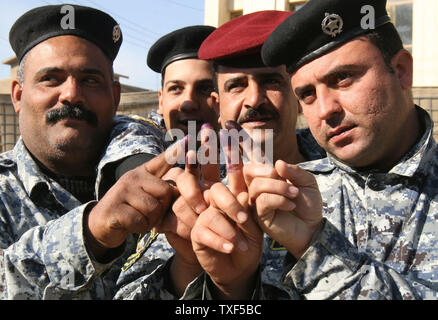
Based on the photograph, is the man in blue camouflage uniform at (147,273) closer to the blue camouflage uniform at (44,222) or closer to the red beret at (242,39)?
the blue camouflage uniform at (44,222)

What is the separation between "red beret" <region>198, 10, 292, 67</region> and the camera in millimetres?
2920

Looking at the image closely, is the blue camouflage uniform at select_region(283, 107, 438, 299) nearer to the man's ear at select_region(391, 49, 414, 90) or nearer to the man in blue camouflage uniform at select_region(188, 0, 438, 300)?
the man in blue camouflage uniform at select_region(188, 0, 438, 300)

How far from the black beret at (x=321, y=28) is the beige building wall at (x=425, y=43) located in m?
7.15

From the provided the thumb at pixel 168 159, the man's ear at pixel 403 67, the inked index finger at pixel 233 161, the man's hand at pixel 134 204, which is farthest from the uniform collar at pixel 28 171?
the man's ear at pixel 403 67

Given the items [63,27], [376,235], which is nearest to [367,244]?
[376,235]

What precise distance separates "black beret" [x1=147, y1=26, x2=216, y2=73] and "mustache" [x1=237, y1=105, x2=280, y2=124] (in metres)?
1.25

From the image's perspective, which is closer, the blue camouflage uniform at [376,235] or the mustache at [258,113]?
the blue camouflage uniform at [376,235]

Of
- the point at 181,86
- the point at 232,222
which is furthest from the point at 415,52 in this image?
the point at 232,222

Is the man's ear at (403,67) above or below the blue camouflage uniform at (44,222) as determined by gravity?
above

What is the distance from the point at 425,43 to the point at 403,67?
7.51 metres

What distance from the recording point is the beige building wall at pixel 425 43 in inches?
344

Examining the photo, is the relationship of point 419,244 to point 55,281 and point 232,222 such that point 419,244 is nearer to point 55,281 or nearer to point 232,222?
point 232,222

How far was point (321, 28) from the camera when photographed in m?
2.14

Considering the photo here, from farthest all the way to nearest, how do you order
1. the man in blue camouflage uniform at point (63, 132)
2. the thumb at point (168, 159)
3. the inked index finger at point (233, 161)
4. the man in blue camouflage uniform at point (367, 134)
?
the man in blue camouflage uniform at point (63, 132) < the man in blue camouflage uniform at point (367, 134) < the thumb at point (168, 159) < the inked index finger at point (233, 161)
